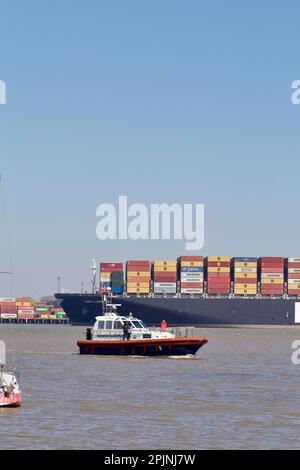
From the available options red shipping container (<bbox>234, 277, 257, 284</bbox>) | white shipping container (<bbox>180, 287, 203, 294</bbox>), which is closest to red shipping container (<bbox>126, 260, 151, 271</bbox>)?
white shipping container (<bbox>180, 287, 203, 294</bbox>)

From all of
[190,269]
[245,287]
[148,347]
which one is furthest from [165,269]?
[148,347]

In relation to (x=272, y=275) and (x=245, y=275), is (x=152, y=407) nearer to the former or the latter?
(x=245, y=275)

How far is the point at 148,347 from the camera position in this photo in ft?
198

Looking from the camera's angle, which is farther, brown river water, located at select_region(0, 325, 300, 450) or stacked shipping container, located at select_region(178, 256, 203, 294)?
stacked shipping container, located at select_region(178, 256, 203, 294)

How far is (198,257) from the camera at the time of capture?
171m

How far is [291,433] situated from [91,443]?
21.5ft

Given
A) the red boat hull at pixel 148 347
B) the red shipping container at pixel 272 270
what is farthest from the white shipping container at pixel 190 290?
the red boat hull at pixel 148 347

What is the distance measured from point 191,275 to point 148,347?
110007 mm

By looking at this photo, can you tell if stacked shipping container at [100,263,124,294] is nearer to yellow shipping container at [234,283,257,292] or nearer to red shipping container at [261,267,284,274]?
yellow shipping container at [234,283,257,292]

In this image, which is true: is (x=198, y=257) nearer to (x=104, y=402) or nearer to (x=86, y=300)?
(x=86, y=300)

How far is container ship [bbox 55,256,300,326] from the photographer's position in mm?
170000

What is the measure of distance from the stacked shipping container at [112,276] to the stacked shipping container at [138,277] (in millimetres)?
1704

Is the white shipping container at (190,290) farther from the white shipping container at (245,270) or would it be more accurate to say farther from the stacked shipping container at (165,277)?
the white shipping container at (245,270)

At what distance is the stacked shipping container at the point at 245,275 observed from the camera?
170250mm
